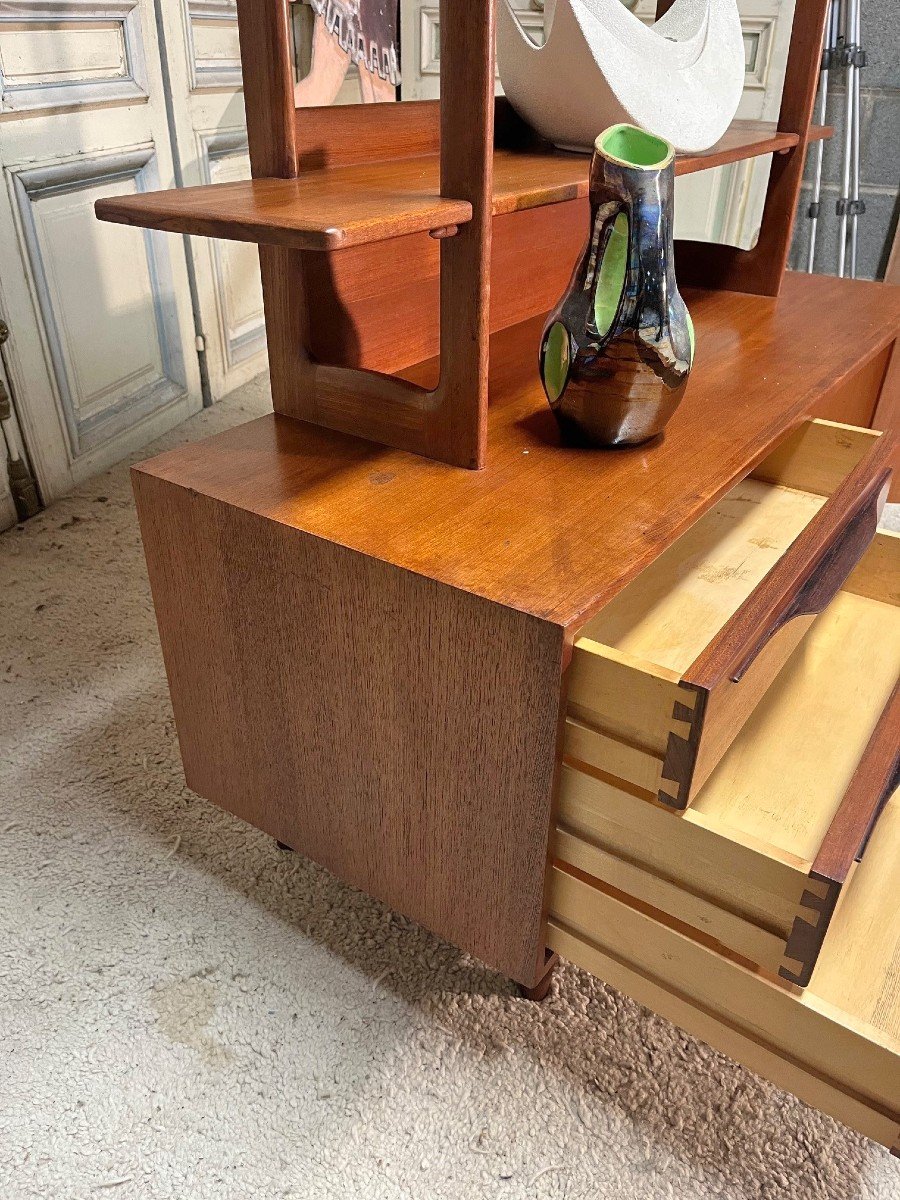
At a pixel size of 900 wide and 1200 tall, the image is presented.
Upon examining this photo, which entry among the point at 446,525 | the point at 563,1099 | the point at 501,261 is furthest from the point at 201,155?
the point at 563,1099

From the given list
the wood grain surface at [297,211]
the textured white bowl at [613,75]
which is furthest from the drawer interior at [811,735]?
the textured white bowl at [613,75]

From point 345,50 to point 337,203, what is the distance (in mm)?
1797

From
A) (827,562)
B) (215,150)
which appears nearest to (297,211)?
(827,562)

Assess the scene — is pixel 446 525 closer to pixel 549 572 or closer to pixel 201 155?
pixel 549 572

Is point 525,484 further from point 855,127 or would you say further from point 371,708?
point 855,127

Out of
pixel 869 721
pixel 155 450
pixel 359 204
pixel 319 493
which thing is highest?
pixel 359 204

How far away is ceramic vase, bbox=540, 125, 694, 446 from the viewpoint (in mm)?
768

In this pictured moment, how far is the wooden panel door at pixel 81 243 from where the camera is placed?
5.08 ft

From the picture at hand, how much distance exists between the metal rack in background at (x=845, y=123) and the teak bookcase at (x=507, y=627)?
56.1 inches

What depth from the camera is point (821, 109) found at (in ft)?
7.50

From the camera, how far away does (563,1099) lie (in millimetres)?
819

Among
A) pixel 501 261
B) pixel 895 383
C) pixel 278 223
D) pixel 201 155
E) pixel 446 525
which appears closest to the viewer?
pixel 278 223

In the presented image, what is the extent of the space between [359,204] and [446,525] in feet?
0.83

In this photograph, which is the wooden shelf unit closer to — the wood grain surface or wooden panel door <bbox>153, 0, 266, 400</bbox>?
the wood grain surface
